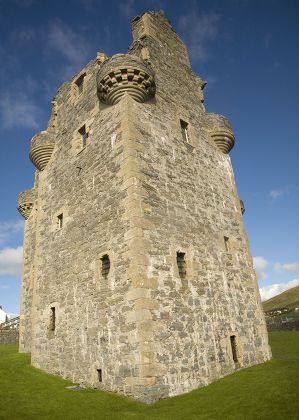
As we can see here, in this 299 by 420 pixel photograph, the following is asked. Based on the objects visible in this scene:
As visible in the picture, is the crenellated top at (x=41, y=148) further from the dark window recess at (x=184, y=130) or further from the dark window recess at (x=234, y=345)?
the dark window recess at (x=234, y=345)

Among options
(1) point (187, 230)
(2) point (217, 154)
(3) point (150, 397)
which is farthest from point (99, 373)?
(2) point (217, 154)

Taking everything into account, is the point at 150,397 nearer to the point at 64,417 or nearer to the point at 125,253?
the point at 64,417

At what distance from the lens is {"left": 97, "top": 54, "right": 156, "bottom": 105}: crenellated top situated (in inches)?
424

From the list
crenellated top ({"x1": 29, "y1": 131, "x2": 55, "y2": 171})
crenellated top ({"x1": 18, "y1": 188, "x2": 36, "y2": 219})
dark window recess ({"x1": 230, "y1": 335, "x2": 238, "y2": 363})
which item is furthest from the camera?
crenellated top ({"x1": 18, "y1": 188, "x2": 36, "y2": 219})

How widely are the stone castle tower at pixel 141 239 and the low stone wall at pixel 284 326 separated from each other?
17425 mm

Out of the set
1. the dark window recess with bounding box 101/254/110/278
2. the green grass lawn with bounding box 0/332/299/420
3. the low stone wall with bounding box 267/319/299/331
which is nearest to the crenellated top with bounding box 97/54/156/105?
the dark window recess with bounding box 101/254/110/278

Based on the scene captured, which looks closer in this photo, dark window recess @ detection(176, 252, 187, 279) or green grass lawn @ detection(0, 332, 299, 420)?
green grass lawn @ detection(0, 332, 299, 420)

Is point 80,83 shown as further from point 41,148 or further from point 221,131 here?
point 221,131

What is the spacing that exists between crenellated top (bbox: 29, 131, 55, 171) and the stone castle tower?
0.06 m

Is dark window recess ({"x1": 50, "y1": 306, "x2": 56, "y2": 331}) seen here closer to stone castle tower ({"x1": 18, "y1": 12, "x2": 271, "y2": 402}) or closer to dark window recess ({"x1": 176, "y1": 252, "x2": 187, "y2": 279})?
stone castle tower ({"x1": 18, "y1": 12, "x2": 271, "y2": 402})

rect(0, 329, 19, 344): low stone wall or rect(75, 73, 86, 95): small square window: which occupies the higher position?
rect(75, 73, 86, 95): small square window

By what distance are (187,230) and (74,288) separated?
13.7 feet

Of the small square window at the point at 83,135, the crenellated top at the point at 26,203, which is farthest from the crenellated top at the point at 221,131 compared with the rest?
the crenellated top at the point at 26,203

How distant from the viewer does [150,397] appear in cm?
753
